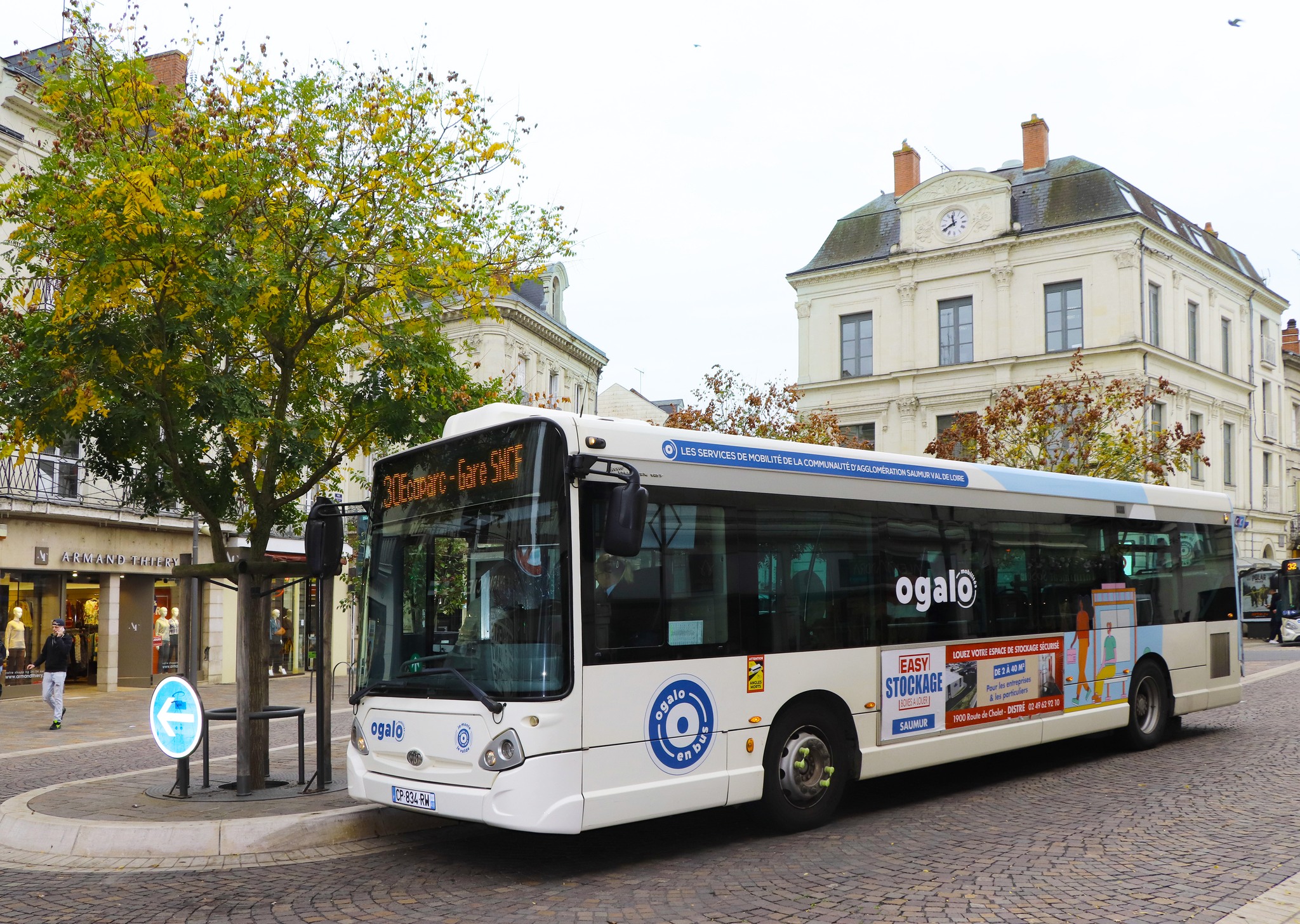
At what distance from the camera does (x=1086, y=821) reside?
888cm

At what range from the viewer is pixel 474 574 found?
7793 mm

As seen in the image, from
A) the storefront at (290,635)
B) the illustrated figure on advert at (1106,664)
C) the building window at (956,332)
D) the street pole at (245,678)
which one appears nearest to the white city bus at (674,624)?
the illustrated figure on advert at (1106,664)

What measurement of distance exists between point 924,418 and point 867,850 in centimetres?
3992

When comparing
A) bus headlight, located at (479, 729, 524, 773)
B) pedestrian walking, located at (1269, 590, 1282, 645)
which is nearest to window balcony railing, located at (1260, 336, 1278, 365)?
pedestrian walking, located at (1269, 590, 1282, 645)

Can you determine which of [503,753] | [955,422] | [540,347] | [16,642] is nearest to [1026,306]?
[955,422]

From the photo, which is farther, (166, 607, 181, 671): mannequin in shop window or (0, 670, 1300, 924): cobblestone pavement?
(166, 607, 181, 671): mannequin in shop window

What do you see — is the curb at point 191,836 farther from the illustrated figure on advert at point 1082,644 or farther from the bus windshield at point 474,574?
the illustrated figure on advert at point 1082,644

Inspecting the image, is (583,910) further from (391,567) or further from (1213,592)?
(1213,592)

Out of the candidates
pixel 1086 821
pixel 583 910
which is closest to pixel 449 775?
pixel 583 910

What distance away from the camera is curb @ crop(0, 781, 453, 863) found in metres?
8.30

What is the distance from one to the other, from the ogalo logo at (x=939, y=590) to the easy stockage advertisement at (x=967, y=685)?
37 centimetres

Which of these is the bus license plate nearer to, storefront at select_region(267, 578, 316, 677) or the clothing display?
the clothing display

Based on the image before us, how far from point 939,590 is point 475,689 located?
4434 mm

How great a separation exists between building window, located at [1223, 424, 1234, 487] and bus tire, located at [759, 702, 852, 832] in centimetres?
4461
